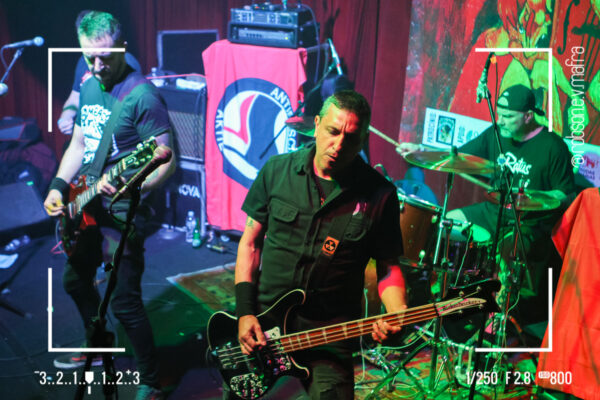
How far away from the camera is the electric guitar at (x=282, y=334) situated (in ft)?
7.89

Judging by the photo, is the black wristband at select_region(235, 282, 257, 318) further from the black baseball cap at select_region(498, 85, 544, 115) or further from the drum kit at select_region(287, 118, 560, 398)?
the black baseball cap at select_region(498, 85, 544, 115)

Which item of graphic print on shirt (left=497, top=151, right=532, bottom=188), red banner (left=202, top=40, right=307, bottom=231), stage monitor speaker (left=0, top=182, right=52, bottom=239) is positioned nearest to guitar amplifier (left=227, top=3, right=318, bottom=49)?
red banner (left=202, top=40, right=307, bottom=231)

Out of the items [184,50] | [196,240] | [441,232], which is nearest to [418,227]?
[441,232]

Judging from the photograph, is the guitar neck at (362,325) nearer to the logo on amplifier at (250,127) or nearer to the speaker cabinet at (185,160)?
the logo on amplifier at (250,127)

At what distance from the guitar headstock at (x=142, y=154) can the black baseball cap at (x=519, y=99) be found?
2821mm

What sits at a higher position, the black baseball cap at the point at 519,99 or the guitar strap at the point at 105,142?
the black baseball cap at the point at 519,99

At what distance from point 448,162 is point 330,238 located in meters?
1.60

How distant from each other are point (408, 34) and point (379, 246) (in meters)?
3.42

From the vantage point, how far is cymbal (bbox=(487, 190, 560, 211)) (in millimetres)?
3812

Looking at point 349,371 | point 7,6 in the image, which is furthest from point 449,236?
point 7,6

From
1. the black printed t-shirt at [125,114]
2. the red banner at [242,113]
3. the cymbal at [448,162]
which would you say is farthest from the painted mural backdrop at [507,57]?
the black printed t-shirt at [125,114]

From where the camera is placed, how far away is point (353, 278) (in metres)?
2.64

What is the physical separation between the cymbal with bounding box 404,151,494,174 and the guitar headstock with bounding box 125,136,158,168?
67.3 inches

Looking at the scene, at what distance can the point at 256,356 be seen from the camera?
Result: 8.66ft
